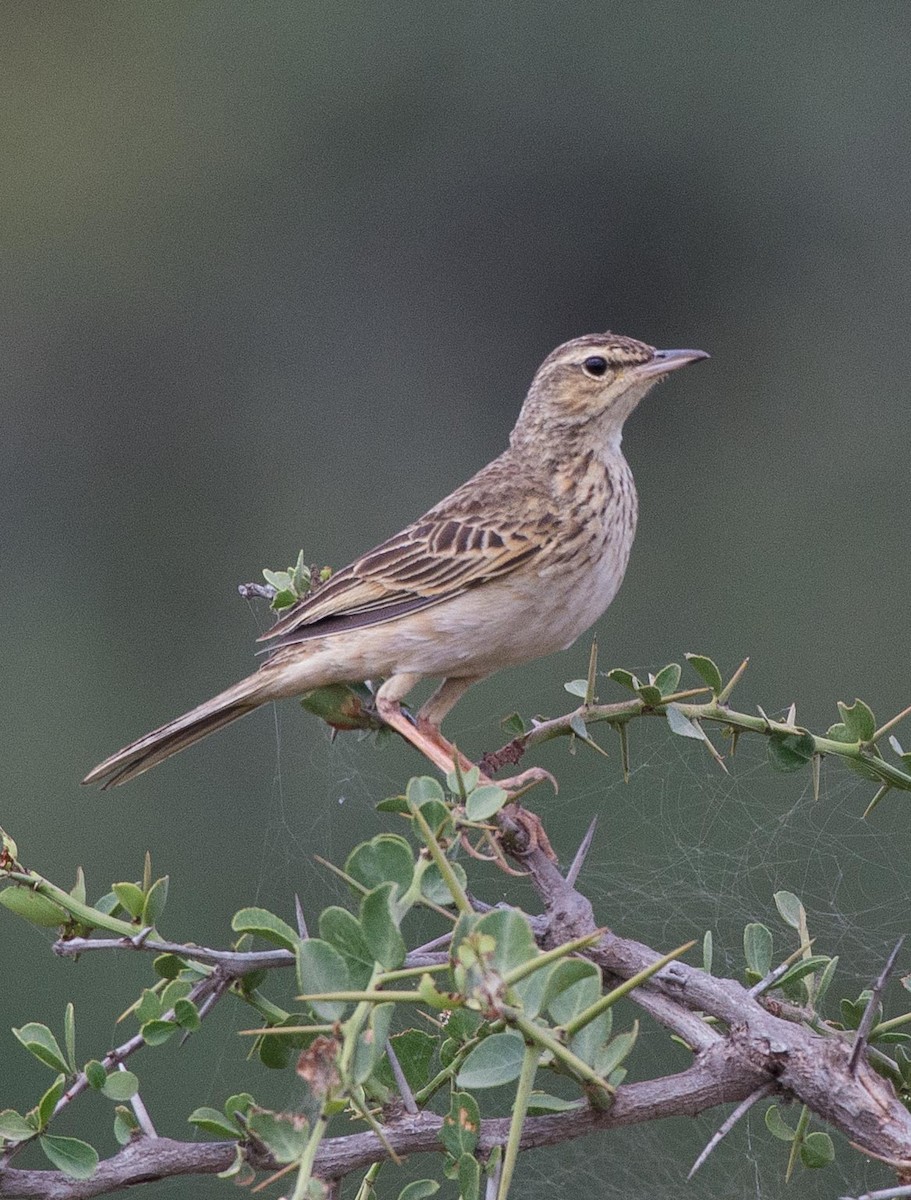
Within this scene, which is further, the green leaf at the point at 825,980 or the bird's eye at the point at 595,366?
the bird's eye at the point at 595,366

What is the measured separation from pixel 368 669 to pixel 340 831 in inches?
172

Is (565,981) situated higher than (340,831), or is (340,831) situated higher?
(565,981)

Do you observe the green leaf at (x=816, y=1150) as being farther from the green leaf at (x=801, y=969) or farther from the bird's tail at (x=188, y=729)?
the bird's tail at (x=188, y=729)

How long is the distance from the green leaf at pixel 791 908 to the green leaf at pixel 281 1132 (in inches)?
32.8

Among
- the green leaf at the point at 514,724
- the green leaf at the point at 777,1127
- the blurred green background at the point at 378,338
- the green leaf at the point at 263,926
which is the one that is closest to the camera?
the green leaf at the point at 263,926

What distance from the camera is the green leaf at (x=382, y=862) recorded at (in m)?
1.88

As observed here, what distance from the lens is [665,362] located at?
470 cm

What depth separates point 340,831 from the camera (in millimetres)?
8383

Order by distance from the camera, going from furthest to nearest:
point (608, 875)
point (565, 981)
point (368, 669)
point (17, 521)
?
1. point (17, 521)
2. point (368, 669)
3. point (608, 875)
4. point (565, 981)

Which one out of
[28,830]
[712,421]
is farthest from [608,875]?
[712,421]

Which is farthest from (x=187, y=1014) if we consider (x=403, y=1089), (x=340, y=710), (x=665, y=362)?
(x=665, y=362)

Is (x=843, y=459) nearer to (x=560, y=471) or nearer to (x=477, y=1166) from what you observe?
(x=560, y=471)

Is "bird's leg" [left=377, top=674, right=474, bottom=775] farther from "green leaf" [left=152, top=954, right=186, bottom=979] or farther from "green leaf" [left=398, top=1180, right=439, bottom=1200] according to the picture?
"green leaf" [left=398, top=1180, right=439, bottom=1200]

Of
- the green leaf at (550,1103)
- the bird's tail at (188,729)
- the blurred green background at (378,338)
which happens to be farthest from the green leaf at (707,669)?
the blurred green background at (378,338)
